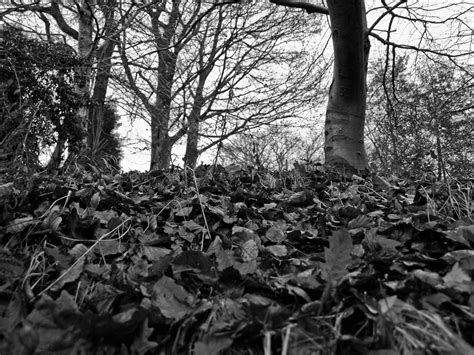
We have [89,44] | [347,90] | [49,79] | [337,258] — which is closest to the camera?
[337,258]

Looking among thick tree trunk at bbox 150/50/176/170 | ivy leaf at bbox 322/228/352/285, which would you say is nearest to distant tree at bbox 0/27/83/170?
thick tree trunk at bbox 150/50/176/170

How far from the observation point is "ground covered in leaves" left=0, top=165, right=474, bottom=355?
0.63 m

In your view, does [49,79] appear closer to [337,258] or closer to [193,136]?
[193,136]

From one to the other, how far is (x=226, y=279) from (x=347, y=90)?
8.80 feet

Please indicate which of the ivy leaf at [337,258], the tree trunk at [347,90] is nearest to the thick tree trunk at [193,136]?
the tree trunk at [347,90]

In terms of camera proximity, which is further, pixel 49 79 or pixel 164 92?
pixel 164 92

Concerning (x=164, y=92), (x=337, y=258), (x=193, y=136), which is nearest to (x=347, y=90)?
(x=337, y=258)

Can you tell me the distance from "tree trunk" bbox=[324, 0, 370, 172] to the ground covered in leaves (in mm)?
1580

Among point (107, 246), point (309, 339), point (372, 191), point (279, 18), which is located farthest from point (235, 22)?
point (309, 339)

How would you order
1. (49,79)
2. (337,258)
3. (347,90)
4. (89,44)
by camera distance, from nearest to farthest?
(337,258)
(347,90)
(49,79)
(89,44)

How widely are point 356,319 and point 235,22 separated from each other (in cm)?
658

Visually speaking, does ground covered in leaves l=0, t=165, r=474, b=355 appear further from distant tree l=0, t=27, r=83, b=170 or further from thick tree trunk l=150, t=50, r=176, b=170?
thick tree trunk l=150, t=50, r=176, b=170

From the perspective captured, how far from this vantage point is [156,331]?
70 centimetres

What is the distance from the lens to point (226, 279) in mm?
844
